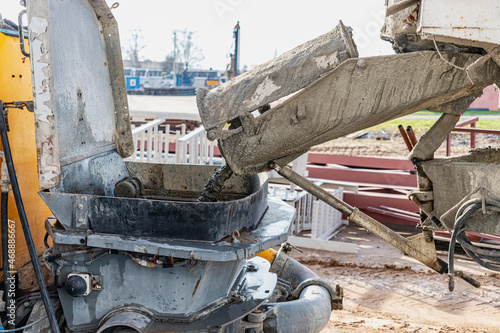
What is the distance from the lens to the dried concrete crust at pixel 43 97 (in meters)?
2.83

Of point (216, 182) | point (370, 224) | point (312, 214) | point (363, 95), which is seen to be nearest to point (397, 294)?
point (312, 214)

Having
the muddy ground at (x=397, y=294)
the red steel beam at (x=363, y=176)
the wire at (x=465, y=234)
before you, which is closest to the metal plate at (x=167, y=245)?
the wire at (x=465, y=234)

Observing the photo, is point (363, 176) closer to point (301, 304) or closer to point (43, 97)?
point (301, 304)

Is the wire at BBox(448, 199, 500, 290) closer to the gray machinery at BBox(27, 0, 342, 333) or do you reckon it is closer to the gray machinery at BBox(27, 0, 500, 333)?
the gray machinery at BBox(27, 0, 500, 333)

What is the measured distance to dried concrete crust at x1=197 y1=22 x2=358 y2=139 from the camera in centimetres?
303

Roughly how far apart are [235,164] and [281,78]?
0.56m

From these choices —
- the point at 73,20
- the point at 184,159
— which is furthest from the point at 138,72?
the point at 73,20

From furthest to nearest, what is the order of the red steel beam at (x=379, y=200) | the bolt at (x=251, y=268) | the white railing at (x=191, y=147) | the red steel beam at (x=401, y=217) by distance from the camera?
the red steel beam at (x=379, y=200)
the red steel beam at (x=401, y=217)
the white railing at (x=191, y=147)
the bolt at (x=251, y=268)

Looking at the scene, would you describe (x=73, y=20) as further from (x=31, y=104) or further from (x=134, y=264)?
(x=134, y=264)

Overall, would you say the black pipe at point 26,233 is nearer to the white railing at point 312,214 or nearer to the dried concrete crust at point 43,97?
the dried concrete crust at point 43,97

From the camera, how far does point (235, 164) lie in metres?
3.22

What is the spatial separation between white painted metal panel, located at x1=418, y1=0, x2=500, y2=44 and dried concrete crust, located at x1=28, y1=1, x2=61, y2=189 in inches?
73.1

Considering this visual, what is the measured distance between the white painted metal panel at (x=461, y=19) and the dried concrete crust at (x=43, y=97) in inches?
73.1

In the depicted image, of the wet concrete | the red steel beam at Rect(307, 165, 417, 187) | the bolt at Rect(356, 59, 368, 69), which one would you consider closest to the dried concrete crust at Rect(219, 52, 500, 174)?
the bolt at Rect(356, 59, 368, 69)
